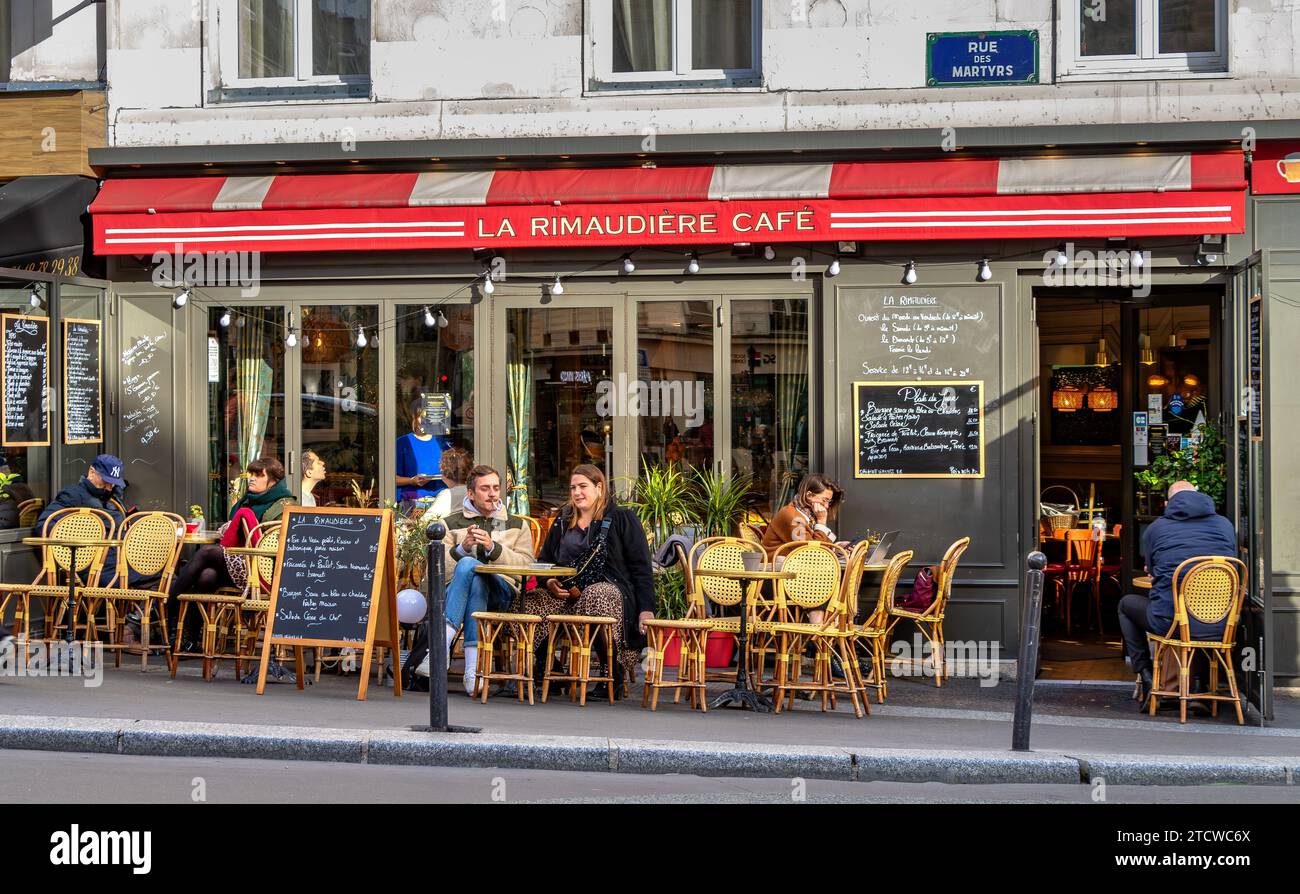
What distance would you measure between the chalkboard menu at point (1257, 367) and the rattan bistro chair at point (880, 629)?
2508mm

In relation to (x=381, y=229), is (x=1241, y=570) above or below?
below

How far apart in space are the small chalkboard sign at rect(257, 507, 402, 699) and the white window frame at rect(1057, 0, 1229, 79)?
21.6 ft

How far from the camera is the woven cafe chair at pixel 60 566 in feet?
36.6

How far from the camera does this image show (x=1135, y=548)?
528 inches

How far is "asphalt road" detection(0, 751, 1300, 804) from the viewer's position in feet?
23.0

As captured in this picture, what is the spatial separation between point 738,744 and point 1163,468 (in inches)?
195

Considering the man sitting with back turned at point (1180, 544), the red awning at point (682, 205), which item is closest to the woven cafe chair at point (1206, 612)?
the man sitting with back turned at point (1180, 544)

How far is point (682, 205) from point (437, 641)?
476cm

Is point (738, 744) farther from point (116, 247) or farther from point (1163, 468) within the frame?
point (116, 247)

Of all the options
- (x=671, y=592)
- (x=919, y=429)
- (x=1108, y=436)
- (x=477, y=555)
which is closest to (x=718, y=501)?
(x=671, y=592)

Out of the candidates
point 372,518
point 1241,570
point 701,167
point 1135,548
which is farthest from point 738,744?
point 1135,548

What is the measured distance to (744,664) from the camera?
9875 millimetres

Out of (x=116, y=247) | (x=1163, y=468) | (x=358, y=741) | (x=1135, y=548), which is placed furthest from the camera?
(x=1135, y=548)

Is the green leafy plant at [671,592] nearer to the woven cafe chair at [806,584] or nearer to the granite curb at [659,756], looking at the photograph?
the woven cafe chair at [806,584]
